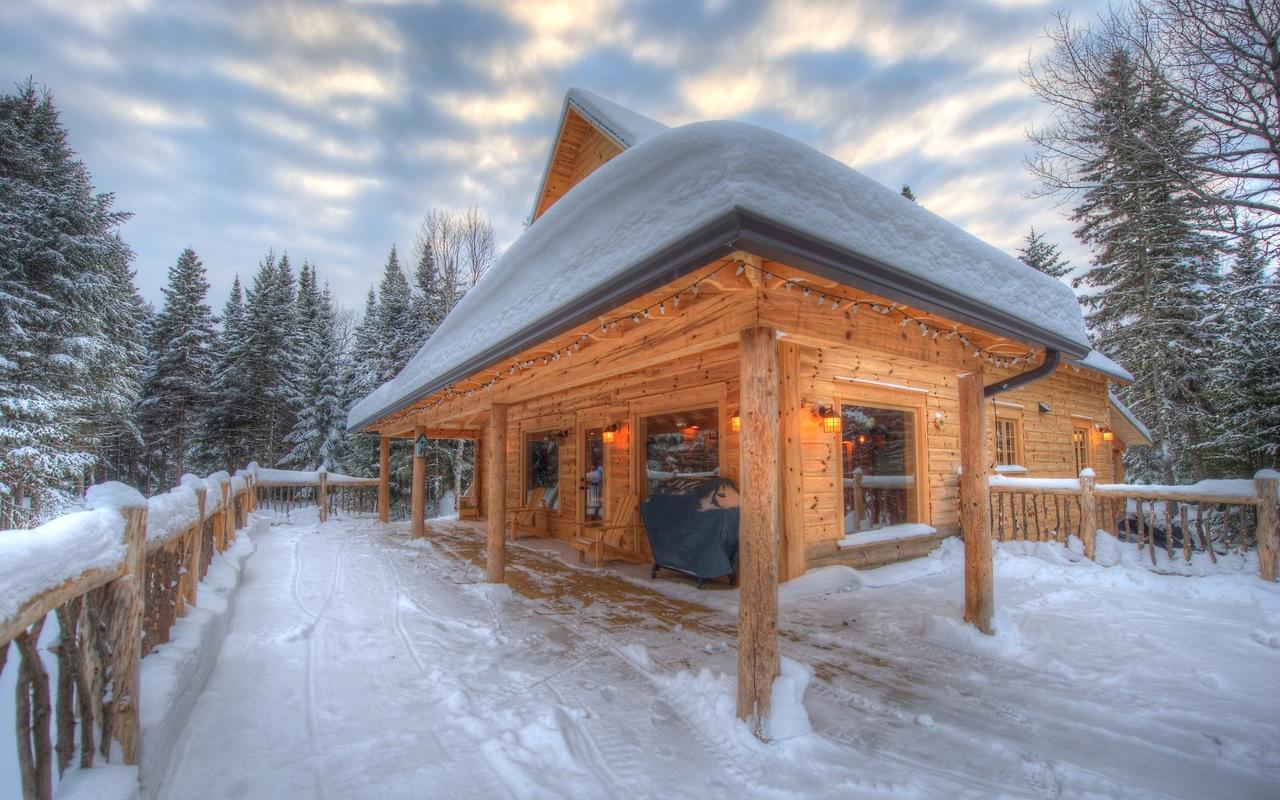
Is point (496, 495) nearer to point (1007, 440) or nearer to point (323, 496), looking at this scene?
point (1007, 440)

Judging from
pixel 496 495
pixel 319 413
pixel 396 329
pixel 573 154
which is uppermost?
pixel 573 154

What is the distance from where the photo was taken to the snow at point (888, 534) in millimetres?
6340

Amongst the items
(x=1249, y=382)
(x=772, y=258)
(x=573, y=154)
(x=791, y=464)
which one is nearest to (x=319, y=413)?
(x=573, y=154)

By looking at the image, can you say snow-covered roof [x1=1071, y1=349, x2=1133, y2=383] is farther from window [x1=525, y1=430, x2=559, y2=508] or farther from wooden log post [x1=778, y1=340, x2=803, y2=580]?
window [x1=525, y1=430, x2=559, y2=508]

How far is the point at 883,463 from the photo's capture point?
7340mm

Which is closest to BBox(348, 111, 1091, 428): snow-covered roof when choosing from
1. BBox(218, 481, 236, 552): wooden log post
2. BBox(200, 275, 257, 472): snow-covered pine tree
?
BBox(218, 481, 236, 552): wooden log post

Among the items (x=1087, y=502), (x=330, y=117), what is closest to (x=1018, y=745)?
(x=1087, y=502)

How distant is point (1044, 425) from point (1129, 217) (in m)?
9.71

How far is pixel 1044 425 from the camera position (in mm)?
9477

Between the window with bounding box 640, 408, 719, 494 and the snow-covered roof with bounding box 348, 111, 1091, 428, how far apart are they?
3257mm

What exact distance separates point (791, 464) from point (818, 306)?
3047 millimetres

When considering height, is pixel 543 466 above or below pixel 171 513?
below

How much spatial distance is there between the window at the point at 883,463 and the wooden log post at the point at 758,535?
4.68 meters

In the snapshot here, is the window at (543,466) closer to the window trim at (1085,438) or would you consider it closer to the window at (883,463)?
the window at (883,463)
